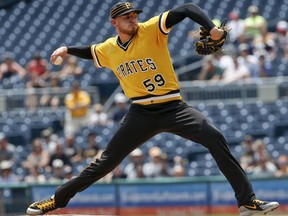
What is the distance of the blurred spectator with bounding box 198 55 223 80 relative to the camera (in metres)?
14.5

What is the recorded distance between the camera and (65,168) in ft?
43.6

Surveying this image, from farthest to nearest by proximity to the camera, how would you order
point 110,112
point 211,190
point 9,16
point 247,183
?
point 9,16 → point 110,112 → point 211,190 → point 247,183

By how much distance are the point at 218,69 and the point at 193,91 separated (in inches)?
22.2

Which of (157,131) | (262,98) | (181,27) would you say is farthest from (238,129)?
(157,131)

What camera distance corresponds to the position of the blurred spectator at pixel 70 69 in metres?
15.9

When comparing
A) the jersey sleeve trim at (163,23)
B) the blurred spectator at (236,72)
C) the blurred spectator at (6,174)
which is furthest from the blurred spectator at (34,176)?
the jersey sleeve trim at (163,23)

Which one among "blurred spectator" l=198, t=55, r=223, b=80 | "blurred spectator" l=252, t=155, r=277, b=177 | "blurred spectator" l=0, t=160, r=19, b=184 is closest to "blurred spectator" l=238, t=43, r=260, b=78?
"blurred spectator" l=198, t=55, r=223, b=80

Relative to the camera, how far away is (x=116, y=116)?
14.7 meters

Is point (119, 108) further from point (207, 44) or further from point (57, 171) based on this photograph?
point (207, 44)

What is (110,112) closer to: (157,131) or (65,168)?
(65,168)

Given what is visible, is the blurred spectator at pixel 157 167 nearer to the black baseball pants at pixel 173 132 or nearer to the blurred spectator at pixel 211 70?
the blurred spectator at pixel 211 70

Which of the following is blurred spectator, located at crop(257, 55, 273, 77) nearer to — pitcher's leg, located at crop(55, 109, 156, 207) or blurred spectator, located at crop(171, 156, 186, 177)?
blurred spectator, located at crop(171, 156, 186, 177)

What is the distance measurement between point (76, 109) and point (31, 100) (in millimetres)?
1133

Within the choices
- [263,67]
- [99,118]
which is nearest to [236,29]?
[263,67]
